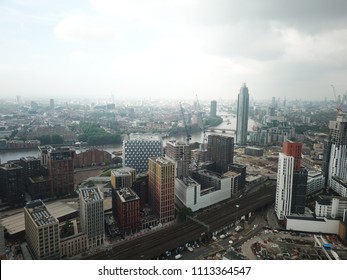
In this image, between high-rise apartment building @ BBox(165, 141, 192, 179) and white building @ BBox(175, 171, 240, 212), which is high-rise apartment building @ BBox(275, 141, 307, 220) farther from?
high-rise apartment building @ BBox(165, 141, 192, 179)

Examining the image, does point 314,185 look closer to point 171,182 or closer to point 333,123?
point 333,123

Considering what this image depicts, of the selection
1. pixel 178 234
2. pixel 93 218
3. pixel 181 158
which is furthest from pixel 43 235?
pixel 181 158

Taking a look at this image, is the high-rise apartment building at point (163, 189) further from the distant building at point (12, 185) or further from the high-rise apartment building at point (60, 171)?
the distant building at point (12, 185)

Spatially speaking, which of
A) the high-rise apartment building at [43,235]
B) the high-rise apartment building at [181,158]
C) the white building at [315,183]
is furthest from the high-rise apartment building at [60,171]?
the white building at [315,183]

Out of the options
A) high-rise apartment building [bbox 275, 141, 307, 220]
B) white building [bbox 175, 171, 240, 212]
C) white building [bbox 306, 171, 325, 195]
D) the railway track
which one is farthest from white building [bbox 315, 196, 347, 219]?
white building [bbox 175, 171, 240, 212]
